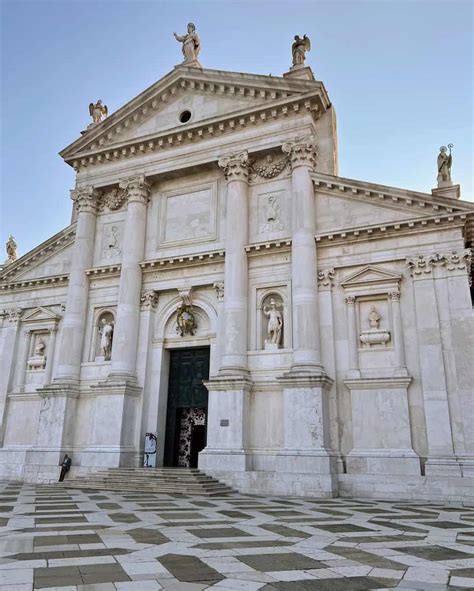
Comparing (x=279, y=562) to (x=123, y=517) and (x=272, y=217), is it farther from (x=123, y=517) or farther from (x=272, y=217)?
(x=272, y=217)

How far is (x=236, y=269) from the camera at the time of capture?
2184 centimetres

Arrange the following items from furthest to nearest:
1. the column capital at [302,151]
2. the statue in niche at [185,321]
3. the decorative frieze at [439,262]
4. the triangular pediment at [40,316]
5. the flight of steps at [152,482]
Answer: the triangular pediment at [40,316]
the statue in niche at [185,321]
the column capital at [302,151]
the decorative frieze at [439,262]
the flight of steps at [152,482]

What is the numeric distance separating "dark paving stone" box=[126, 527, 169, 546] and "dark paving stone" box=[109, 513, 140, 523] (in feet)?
3.78

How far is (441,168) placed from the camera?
2128 centimetres

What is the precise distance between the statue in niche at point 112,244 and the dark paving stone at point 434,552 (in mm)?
20367

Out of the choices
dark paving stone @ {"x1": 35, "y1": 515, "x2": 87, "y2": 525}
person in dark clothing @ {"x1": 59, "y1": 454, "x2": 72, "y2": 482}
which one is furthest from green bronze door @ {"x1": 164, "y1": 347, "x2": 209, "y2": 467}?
dark paving stone @ {"x1": 35, "y1": 515, "x2": 87, "y2": 525}

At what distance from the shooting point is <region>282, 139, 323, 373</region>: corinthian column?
1952 centimetres

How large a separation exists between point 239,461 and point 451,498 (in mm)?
7279

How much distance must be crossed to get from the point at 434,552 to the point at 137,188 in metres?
21.2

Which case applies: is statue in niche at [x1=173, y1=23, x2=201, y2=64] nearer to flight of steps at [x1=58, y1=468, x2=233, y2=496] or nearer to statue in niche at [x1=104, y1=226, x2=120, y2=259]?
statue in niche at [x1=104, y1=226, x2=120, y2=259]

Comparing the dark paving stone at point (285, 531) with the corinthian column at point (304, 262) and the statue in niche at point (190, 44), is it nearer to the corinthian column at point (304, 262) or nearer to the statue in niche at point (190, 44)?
the corinthian column at point (304, 262)

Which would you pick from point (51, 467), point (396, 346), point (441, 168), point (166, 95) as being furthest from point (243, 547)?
point (166, 95)

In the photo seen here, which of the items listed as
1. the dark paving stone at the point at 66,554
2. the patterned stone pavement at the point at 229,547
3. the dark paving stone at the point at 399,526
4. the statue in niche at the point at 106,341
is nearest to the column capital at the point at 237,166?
the statue in niche at the point at 106,341

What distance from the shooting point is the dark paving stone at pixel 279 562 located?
7012 millimetres
